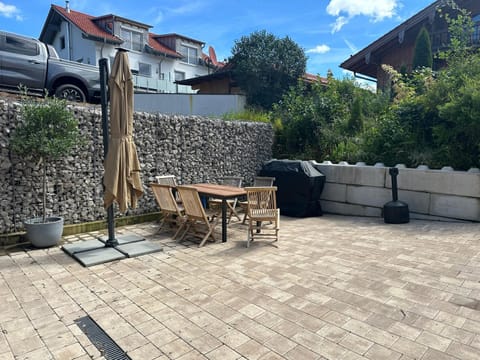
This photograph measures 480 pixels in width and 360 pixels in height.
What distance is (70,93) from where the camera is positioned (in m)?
8.01

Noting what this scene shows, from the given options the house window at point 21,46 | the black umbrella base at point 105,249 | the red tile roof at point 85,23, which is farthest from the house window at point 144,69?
the black umbrella base at point 105,249

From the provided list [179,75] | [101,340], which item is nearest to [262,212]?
[101,340]

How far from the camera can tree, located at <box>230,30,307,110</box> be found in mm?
15406

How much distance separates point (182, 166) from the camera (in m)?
7.02

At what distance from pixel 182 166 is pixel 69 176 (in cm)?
229

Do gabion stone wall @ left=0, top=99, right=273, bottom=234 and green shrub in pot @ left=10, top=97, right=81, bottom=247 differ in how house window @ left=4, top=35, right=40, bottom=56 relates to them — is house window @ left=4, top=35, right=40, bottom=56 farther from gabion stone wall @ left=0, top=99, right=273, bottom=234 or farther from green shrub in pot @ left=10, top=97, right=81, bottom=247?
green shrub in pot @ left=10, top=97, right=81, bottom=247

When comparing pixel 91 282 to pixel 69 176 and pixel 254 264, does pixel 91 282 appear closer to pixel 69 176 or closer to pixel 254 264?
pixel 254 264

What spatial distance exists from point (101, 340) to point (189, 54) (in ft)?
90.1

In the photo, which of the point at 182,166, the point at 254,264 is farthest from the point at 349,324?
the point at 182,166

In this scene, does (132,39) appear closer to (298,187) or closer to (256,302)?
(298,187)

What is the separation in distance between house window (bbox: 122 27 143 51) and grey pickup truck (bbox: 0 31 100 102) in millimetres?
16776

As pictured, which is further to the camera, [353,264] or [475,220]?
[475,220]

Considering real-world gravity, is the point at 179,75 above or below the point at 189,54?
below

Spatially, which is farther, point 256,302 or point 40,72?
point 40,72
